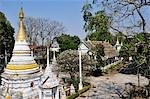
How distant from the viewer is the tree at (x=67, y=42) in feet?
165

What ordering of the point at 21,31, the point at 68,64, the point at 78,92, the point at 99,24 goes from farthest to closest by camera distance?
the point at 68,64 < the point at 78,92 < the point at 21,31 < the point at 99,24

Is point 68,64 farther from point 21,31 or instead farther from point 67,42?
point 67,42

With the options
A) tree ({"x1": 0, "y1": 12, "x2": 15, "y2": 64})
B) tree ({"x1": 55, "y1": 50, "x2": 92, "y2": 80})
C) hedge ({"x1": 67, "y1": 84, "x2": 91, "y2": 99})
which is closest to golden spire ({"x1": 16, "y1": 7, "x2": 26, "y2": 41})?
hedge ({"x1": 67, "y1": 84, "x2": 91, "y2": 99})

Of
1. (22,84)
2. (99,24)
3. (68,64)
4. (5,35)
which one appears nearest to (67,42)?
(5,35)

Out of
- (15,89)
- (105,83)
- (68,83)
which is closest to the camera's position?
(15,89)

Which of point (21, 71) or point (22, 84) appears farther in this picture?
point (21, 71)

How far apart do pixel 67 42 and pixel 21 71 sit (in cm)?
2942

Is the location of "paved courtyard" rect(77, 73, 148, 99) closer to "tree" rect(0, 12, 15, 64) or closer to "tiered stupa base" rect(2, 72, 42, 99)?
"tiered stupa base" rect(2, 72, 42, 99)

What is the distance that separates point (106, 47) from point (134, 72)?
10806 millimetres

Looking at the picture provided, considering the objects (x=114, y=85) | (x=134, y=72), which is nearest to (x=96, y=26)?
(x=114, y=85)

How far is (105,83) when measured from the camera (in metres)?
32.5

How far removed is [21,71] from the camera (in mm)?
22750

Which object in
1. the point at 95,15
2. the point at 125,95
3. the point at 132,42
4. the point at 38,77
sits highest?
the point at 95,15

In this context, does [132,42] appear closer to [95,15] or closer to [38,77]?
[95,15]
